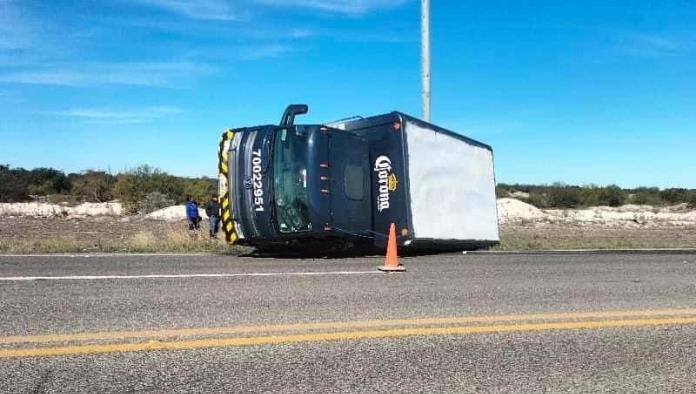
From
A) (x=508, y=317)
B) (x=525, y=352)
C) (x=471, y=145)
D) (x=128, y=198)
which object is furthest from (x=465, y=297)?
(x=128, y=198)

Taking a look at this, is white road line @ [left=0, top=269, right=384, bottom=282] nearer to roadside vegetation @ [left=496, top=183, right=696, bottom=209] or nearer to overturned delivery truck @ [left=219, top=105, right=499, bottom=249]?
overturned delivery truck @ [left=219, top=105, right=499, bottom=249]

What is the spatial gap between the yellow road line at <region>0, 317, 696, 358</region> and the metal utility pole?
11.8 meters

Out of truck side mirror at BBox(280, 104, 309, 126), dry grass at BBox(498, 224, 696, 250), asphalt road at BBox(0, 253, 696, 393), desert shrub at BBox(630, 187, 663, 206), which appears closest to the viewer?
asphalt road at BBox(0, 253, 696, 393)

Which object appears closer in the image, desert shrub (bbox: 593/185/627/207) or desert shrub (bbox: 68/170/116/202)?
desert shrub (bbox: 68/170/116/202)

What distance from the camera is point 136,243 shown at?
14547mm

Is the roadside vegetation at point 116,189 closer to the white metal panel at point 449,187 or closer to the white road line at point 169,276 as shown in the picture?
the white metal panel at point 449,187

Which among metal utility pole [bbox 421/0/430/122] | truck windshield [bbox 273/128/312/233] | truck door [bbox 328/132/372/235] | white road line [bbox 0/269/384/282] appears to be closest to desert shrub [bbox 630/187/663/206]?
metal utility pole [bbox 421/0/430/122]

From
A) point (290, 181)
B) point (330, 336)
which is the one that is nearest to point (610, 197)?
point (290, 181)

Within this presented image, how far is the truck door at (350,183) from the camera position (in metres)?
12.4

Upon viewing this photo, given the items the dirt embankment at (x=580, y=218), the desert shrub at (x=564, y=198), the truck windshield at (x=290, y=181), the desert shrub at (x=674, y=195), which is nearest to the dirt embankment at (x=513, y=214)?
the dirt embankment at (x=580, y=218)

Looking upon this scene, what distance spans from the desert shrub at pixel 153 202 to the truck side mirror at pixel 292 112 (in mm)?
29244

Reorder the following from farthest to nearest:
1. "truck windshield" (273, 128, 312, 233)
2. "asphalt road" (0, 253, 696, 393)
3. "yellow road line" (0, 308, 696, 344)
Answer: "truck windshield" (273, 128, 312, 233) → "yellow road line" (0, 308, 696, 344) → "asphalt road" (0, 253, 696, 393)

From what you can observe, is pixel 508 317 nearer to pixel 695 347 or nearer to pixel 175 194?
pixel 695 347

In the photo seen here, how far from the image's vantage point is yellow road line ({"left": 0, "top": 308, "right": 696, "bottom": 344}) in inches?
192
